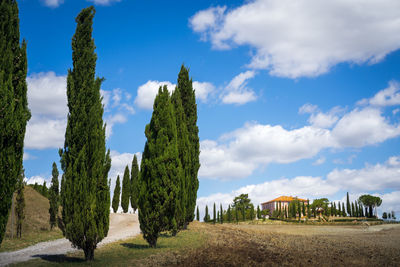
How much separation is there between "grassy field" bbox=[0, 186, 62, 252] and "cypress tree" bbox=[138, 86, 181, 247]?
26.7 ft

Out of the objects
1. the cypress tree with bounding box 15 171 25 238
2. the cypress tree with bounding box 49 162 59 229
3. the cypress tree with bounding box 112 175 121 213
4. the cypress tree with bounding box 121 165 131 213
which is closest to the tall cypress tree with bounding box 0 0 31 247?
the cypress tree with bounding box 15 171 25 238

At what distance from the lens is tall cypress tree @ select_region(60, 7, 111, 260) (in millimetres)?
11734

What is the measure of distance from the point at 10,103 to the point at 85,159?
335 cm

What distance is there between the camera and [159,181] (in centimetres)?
1566

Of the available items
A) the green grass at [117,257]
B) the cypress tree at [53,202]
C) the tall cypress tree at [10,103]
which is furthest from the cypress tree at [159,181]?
the cypress tree at [53,202]

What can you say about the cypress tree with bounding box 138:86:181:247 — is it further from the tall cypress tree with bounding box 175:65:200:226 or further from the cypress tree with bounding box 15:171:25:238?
the cypress tree with bounding box 15:171:25:238

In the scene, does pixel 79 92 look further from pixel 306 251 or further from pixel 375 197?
pixel 375 197

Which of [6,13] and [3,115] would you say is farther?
[6,13]

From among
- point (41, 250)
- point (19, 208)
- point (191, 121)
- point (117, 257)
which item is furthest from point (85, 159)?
point (19, 208)

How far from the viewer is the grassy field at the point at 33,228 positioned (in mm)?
19028

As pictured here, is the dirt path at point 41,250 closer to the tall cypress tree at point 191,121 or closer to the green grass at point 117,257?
the green grass at point 117,257

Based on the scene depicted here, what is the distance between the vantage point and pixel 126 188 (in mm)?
50438

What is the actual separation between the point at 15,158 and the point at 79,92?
366 centimetres

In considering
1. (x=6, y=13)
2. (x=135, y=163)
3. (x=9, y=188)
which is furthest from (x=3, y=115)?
(x=135, y=163)
